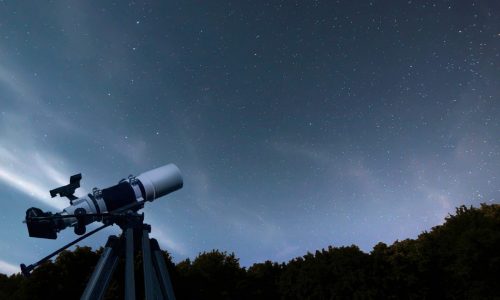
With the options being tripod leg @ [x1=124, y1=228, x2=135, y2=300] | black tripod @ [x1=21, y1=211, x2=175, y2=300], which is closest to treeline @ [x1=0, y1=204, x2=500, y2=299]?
black tripod @ [x1=21, y1=211, x2=175, y2=300]

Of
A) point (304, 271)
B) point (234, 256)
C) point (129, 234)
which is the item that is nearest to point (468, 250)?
point (304, 271)

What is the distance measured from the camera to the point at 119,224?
8836 millimetres

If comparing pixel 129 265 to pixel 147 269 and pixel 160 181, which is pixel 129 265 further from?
pixel 160 181

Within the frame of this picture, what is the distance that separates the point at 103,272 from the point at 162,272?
3.68ft

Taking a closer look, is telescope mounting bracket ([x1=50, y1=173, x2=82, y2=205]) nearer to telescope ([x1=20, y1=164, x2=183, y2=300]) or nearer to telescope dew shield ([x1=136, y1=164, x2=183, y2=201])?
telescope ([x1=20, y1=164, x2=183, y2=300])

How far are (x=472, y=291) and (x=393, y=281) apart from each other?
6.52 metres

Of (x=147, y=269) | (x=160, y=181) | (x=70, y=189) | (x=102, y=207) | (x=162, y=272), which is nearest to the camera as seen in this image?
(x=147, y=269)

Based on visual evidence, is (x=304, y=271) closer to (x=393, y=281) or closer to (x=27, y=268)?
(x=393, y=281)

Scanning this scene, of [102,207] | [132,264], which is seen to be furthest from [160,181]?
[132,264]

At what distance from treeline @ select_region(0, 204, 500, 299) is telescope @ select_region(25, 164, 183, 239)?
23764 millimetres

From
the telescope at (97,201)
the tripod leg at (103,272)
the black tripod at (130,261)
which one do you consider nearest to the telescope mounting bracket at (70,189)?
the telescope at (97,201)

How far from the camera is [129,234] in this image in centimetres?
812

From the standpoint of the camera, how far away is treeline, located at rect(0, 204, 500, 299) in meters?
27.3

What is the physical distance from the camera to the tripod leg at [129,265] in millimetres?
7098
